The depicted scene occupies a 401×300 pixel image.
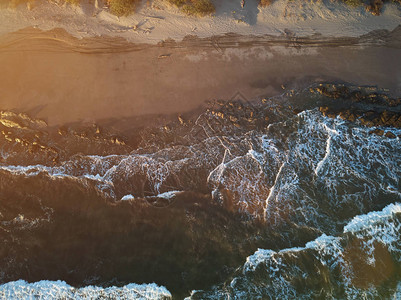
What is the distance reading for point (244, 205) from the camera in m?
9.40

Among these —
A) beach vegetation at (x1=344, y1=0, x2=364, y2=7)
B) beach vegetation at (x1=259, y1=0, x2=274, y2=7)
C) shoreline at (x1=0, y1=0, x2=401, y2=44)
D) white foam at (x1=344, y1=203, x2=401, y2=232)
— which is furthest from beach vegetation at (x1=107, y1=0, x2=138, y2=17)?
white foam at (x1=344, y1=203, x2=401, y2=232)

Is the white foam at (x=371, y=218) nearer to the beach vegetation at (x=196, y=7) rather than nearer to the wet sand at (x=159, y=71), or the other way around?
the wet sand at (x=159, y=71)

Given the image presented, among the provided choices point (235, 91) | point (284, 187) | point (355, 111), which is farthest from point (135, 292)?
point (355, 111)

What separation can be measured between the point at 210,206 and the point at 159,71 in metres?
4.98

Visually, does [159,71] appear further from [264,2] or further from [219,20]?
[264,2]

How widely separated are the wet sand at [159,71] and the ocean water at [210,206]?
0.65 metres

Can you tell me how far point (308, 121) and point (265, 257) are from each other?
4791 mm

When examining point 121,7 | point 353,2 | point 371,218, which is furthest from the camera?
point 353,2

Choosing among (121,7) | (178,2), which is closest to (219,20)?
(178,2)

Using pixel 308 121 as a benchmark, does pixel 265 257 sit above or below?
below

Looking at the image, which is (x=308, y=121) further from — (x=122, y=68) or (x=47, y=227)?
(x=47, y=227)

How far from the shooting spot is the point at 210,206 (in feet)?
30.8

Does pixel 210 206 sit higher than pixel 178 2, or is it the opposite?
pixel 178 2

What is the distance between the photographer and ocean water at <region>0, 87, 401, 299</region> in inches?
357
